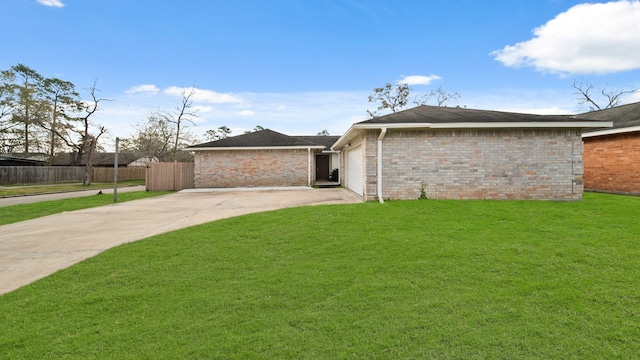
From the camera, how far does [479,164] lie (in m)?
9.54

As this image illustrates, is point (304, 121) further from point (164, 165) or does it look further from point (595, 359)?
point (595, 359)

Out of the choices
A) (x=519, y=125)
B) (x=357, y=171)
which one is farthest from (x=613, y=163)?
(x=357, y=171)

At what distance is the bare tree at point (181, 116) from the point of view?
3036 centimetres

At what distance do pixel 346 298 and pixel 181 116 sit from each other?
32.5 metres

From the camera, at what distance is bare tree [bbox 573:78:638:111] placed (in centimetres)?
2592

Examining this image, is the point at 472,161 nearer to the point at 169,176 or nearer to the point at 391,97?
the point at 169,176

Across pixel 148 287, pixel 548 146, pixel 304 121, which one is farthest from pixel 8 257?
pixel 304 121

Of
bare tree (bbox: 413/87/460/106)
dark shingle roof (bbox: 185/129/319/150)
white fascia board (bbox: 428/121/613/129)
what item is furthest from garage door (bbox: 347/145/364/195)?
bare tree (bbox: 413/87/460/106)

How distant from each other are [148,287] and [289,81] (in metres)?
18.1

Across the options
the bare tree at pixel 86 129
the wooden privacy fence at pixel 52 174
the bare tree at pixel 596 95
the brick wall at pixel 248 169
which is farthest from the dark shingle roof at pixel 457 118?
the wooden privacy fence at pixel 52 174

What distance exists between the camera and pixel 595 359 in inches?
90.4

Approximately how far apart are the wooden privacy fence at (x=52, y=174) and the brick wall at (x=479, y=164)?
98.3 ft

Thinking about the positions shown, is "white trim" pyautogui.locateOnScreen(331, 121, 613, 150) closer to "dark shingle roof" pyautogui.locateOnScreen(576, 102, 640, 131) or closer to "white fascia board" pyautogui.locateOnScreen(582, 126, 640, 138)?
"white fascia board" pyautogui.locateOnScreen(582, 126, 640, 138)

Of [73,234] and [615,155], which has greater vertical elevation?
[615,155]
